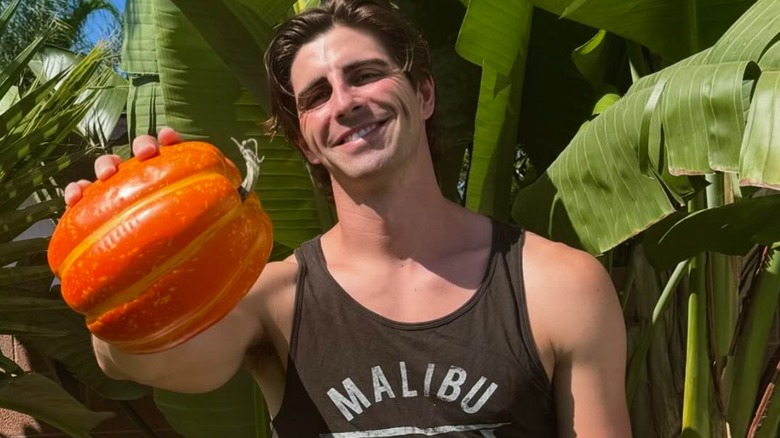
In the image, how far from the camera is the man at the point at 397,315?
1.45 m

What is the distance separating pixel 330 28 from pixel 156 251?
60 cm

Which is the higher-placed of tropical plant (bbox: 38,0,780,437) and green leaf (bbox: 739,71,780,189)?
green leaf (bbox: 739,71,780,189)

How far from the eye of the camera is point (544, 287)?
1.48 m

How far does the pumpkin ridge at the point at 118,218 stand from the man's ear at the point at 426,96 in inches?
21.7

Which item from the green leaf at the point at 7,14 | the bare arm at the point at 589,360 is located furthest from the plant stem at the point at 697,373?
the green leaf at the point at 7,14

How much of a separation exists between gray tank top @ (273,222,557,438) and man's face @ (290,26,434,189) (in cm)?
24

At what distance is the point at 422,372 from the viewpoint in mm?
1453

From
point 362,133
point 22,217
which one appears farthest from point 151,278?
point 22,217

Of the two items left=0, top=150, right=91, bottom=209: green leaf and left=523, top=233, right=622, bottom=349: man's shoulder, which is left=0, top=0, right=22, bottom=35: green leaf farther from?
left=523, top=233, right=622, bottom=349: man's shoulder

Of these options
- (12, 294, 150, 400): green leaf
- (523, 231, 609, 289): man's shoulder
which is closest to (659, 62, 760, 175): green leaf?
(523, 231, 609, 289): man's shoulder

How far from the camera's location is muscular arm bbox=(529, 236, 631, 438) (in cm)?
146

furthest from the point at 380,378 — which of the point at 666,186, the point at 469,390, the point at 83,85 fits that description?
the point at 83,85

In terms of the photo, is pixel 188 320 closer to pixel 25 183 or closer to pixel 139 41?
pixel 25 183

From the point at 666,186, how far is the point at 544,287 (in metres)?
0.47
